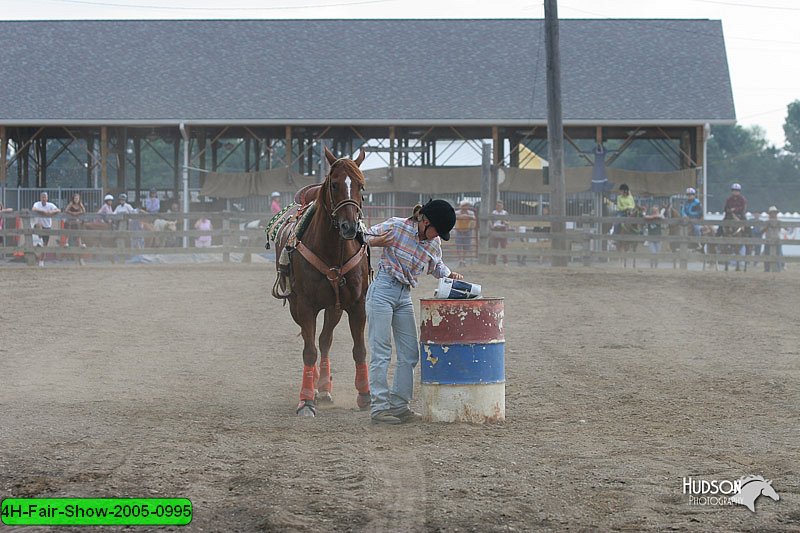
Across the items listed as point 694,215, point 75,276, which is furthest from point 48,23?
point 694,215

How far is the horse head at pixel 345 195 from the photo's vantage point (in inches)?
302

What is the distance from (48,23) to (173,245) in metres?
15.9

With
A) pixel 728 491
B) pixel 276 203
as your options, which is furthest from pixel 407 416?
pixel 276 203

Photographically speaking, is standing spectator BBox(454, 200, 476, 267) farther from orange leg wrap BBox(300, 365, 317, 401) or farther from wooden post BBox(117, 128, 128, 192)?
orange leg wrap BBox(300, 365, 317, 401)

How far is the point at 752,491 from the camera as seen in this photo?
224 inches

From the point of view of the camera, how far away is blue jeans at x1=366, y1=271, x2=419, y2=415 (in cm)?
809

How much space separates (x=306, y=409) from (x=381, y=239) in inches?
61.0

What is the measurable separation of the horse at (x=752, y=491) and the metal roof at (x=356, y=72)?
26419mm

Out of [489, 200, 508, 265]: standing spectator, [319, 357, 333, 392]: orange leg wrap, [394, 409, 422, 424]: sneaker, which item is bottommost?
[394, 409, 422, 424]: sneaker

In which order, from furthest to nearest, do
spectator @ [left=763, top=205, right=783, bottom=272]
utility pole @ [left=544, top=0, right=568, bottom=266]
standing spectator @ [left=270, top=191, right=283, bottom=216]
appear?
standing spectator @ [left=270, top=191, right=283, bottom=216] < utility pole @ [left=544, top=0, right=568, bottom=266] < spectator @ [left=763, top=205, right=783, bottom=272]

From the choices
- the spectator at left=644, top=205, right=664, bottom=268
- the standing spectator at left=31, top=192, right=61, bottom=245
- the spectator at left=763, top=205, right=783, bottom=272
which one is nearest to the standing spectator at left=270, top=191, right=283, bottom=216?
the standing spectator at left=31, top=192, right=61, bottom=245

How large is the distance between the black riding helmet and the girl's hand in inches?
13.2

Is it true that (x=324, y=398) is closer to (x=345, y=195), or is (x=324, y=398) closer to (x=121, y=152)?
(x=345, y=195)

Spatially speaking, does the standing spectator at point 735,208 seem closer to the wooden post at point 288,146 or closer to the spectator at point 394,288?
the wooden post at point 288,146
